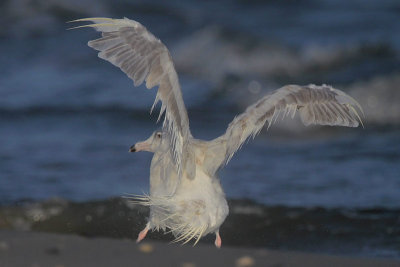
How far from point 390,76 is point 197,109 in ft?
9.91

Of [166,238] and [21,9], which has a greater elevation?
[21,9]

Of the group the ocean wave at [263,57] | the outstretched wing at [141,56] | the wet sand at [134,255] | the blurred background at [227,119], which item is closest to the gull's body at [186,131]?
the outstretched wing at [141,56]

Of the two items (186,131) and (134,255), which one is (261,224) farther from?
(186,131)

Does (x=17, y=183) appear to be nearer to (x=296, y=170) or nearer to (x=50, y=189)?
(x=50, y=189)

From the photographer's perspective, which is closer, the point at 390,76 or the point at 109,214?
the point at 109,214

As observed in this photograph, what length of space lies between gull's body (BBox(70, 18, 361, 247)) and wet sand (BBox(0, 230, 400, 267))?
29 cm

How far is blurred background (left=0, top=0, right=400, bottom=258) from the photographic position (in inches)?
273

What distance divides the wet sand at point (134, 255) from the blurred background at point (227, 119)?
75 cm

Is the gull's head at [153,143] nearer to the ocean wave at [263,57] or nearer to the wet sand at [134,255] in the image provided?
the wet sand at [134,255]

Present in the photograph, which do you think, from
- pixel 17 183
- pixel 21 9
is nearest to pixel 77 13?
pixel 21 9

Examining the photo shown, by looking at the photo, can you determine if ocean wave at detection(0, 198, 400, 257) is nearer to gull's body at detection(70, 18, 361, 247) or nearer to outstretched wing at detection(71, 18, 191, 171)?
gull's body at detection(70, 18, 361, 247)

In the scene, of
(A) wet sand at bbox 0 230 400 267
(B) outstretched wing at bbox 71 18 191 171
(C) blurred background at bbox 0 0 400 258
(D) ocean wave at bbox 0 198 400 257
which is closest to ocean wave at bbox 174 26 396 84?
(C) blurred background at bbox 0 0 400 258

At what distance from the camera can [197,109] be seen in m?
10.9

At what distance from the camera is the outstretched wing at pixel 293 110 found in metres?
4.92
